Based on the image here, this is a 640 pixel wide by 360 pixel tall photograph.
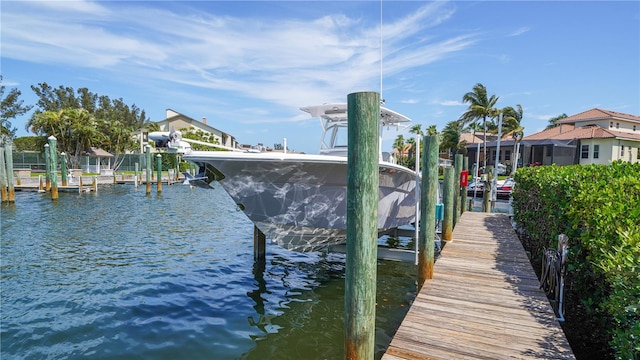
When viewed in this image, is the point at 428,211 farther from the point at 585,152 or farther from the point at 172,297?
the point at 585,152

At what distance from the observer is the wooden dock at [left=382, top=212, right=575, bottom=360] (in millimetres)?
3301

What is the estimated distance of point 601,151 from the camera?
3366cm

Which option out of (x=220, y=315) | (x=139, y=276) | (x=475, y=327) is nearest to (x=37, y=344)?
(x=220, y=315)

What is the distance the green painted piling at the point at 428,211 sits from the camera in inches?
208

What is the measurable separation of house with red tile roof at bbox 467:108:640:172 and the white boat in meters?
33.5

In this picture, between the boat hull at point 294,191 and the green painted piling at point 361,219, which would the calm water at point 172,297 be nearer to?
the boat hull at point 294,191

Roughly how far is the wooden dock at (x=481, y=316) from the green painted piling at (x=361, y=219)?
0.40m

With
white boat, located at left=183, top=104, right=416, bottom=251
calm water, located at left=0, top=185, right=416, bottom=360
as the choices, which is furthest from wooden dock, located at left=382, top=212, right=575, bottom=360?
white boat, located at left=183, top=104, right=416, bottom=251

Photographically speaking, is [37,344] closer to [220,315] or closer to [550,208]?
[220,315]

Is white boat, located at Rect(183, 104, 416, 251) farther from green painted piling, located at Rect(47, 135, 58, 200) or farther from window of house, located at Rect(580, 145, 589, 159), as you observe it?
window of house, located at Rect(580, 145, 589, 159)

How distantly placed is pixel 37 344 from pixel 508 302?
21.1 ft

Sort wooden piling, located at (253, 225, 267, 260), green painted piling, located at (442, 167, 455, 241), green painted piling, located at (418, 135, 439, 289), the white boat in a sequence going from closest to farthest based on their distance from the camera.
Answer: green painted piling, located at (418, 135, 439, 289), the white boat, green painted piling, located at (442, 167, 455, 241), wooden piling, located at (253, 225, 267, 260)

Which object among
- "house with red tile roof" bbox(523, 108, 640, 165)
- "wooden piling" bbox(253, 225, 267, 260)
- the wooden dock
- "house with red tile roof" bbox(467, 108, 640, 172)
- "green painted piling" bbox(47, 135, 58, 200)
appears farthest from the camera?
"house with red tile roof" bbox(467, 108, 640, 172)

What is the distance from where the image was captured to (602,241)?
10.8 feet
